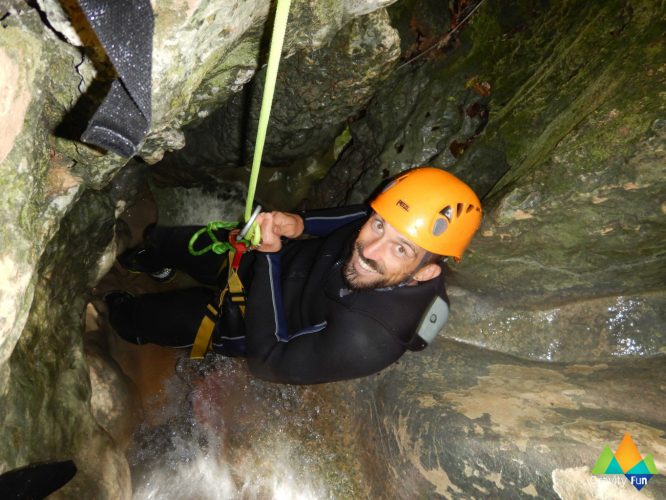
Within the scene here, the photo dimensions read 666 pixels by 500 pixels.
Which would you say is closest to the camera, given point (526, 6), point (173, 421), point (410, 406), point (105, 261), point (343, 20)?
point (343, 20)

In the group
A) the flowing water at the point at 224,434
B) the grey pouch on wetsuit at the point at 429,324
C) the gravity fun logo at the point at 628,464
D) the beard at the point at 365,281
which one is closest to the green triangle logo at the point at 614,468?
the gravity fun logo at the point at 628,464

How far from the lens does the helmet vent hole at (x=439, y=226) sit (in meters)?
2.74

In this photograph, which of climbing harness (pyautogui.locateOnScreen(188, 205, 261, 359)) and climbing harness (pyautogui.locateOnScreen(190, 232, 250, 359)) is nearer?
climbing harness (pyautogui.locateOnScreen(188, 205, 261, 359))

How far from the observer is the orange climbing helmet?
9.00ft

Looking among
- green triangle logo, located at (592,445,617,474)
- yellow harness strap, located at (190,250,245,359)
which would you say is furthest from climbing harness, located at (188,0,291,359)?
green triangle logo, located at (592,445,617,474)

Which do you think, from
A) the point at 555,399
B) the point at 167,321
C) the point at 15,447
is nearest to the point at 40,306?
the point at 15,447

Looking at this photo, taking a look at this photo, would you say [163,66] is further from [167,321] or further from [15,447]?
[167,321]

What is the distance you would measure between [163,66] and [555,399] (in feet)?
9.91

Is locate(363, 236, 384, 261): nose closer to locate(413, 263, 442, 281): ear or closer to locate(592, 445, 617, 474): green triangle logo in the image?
locate(413, 263, 442, 281): ear

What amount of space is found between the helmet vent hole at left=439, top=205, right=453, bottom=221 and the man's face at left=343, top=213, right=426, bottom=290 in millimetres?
271

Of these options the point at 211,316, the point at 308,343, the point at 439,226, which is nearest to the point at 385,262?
the point at 439,226

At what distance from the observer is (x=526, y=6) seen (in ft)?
11.9

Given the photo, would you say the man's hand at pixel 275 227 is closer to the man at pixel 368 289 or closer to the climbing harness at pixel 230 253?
the man at pixel 368 289

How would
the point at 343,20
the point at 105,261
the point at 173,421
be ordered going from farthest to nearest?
the point at 173,421 < the point at 105,261 < the point at 343,20
